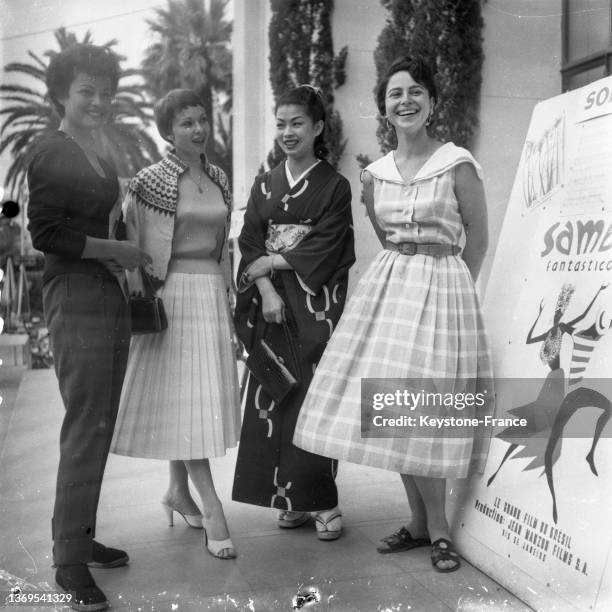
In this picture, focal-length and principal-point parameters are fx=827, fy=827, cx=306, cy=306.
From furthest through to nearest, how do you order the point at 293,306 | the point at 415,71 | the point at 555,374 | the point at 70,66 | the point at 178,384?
the point at 293,306
the point at 178,384
the point at 415,71
the point at 555,374
the point at 70,66

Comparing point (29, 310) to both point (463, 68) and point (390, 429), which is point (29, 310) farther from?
point (463, 68)

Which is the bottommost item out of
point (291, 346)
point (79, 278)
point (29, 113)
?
point (291, 346)

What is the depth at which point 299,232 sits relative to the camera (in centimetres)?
251

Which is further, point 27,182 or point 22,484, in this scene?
point 22,484

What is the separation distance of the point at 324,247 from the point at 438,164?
0.42 m

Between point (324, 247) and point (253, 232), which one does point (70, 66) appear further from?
point (324, 247)

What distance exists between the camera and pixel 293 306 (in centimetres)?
251

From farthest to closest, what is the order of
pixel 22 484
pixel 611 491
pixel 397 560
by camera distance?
1. pixel 397 560
2. pixel 22 484
3. pixel 611 491

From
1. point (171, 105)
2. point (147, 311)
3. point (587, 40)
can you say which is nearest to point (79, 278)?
point (147, 311)

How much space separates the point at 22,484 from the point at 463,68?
1.66m

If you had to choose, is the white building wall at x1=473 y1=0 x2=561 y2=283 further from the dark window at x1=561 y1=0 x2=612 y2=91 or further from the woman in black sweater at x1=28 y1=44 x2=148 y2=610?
the woman in black sweater at x1=28 y1=44 x2=148 y2=610

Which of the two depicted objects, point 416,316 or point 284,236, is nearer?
point 416,316

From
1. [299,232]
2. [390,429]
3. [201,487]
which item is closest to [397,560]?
[390,429]

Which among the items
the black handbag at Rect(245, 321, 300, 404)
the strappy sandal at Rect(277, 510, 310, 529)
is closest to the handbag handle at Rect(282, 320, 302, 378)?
the black handbag at Rect(245, 321, 300, 404)
